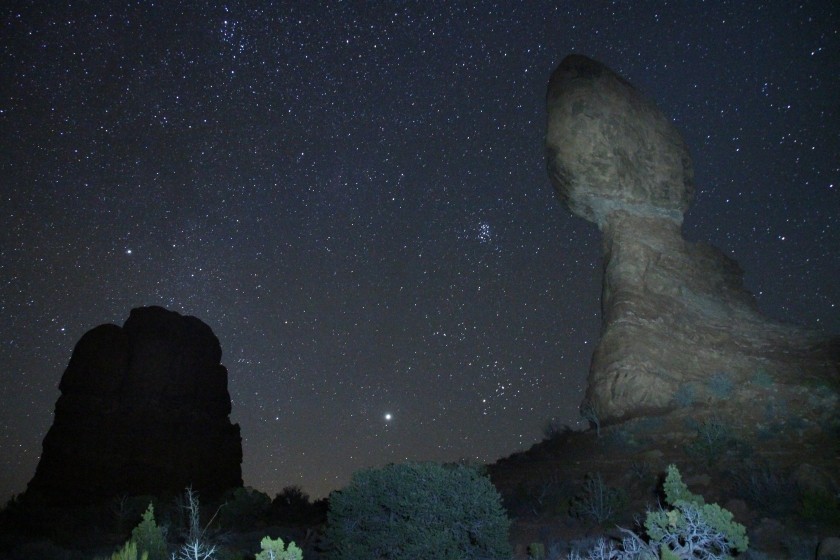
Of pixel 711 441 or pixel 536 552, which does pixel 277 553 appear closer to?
pixel 536 552

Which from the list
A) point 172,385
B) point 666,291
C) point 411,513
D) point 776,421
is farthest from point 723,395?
point 172,385

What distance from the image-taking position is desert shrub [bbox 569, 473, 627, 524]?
44.0 feet

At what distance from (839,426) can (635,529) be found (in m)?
9.56

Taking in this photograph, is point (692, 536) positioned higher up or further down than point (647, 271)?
further down

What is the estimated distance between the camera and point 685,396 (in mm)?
20156

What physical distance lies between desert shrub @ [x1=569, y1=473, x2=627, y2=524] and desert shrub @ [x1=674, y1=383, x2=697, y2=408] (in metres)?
7.23

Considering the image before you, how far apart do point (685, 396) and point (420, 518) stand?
14.1 metres

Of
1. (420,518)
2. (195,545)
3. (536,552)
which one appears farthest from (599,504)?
(195,545)

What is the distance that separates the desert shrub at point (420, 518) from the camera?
32.8ft

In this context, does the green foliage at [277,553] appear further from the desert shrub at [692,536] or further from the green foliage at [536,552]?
the green foliage at [536,552]

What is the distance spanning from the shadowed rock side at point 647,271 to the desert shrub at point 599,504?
23.4 feet

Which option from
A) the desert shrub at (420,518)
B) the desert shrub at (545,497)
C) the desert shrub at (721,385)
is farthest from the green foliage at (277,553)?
the desert shrub at (721,385)

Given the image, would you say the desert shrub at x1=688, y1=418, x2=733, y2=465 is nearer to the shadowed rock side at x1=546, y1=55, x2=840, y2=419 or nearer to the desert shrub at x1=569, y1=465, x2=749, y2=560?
the shadowed rock side at x1=546, y1=55, x2=840, y2=419

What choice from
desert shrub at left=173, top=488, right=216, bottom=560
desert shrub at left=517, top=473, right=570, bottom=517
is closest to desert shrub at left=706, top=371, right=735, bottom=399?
desert shrub at left=517, top=473, right=570, bottom=517
